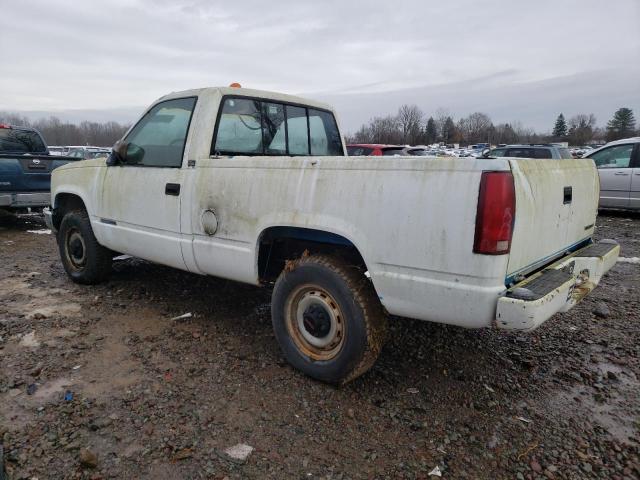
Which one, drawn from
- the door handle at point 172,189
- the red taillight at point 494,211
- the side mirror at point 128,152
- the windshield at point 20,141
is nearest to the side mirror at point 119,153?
the side mirror at point 128,152

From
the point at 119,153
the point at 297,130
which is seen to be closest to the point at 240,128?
the point at 297,130

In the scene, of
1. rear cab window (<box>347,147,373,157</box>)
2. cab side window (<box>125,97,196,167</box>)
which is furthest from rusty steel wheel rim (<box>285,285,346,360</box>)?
rear cab window (<box>347,147,373,157</box>)

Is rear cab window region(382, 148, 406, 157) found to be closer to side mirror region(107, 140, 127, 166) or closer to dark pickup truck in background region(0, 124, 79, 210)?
dark pickup truck in background region(0, 124, 79, 210)

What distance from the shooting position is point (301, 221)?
298 centimetres

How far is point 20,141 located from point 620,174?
1295cm

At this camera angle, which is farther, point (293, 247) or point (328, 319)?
point (293, 247)

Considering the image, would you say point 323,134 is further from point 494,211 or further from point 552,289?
point 552,289

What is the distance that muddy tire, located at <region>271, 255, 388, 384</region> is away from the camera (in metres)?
2.87

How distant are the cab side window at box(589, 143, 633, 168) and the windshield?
12.2m

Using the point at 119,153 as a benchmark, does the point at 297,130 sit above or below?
above

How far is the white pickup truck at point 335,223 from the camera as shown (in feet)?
7.89

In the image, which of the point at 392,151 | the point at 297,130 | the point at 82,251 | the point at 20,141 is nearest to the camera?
the point at 297,130

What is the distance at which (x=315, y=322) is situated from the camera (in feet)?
10.1

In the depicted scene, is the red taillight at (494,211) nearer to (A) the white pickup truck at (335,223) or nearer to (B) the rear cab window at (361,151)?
(A) the white pickup truck at (335,223)
